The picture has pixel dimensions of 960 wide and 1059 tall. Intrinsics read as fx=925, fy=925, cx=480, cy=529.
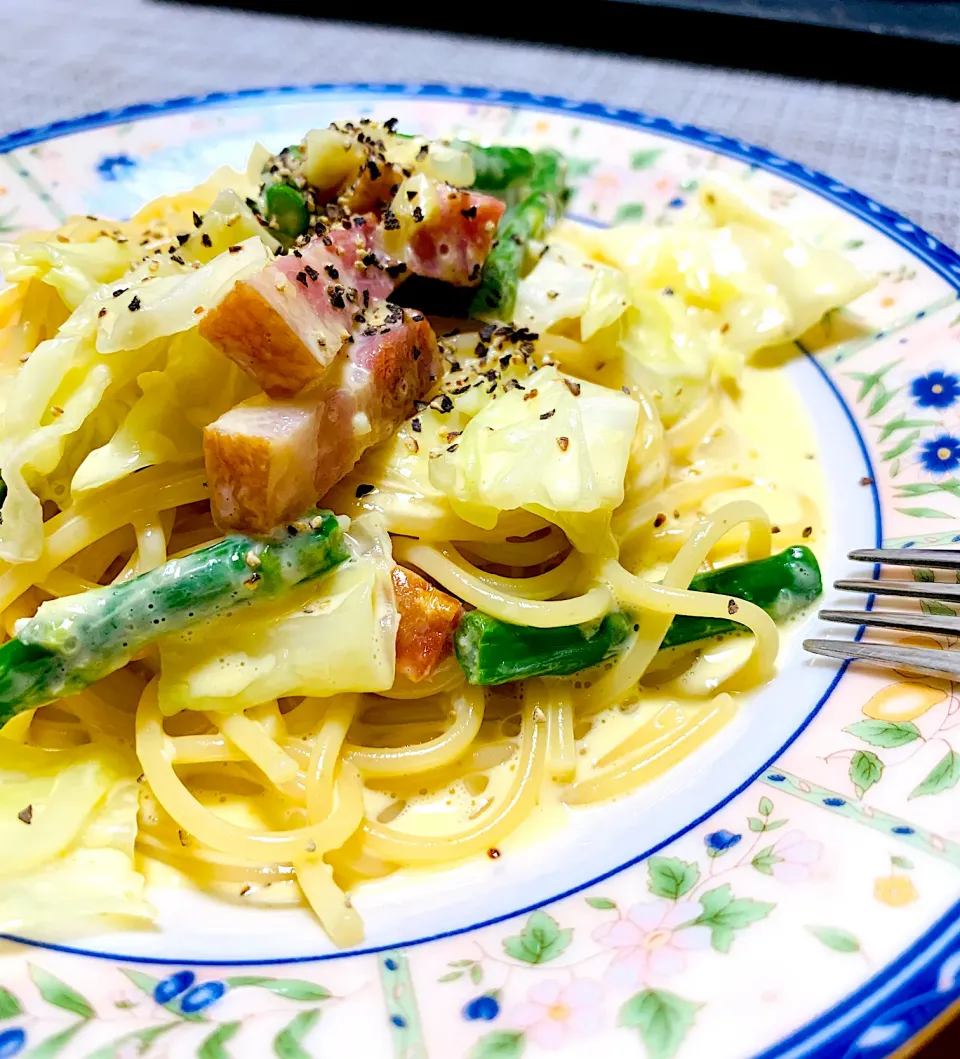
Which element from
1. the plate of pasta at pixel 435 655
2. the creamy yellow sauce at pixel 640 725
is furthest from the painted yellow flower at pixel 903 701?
the creamy yellow sauce at pixel 640 725

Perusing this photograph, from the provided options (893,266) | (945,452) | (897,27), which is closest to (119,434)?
(945,452)

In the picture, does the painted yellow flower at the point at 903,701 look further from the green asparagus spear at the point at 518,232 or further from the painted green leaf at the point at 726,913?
the green asparagus spear at the point at 518,232

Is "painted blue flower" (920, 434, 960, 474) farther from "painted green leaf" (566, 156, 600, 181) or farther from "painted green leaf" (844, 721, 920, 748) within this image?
"painted green leaf" (566, 156, 600, 181)

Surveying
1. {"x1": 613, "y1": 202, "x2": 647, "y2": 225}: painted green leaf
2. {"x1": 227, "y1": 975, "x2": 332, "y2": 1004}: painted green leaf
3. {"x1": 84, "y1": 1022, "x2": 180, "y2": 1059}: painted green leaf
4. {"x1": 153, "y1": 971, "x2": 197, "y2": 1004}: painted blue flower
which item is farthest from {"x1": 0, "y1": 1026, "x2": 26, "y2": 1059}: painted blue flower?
{"x1": 613, "y1": 202, "x2": 647, "y2": 225}: painted green leaf

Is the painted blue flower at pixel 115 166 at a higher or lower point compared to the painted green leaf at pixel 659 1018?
higher

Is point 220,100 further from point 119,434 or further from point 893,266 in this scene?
point 893,266

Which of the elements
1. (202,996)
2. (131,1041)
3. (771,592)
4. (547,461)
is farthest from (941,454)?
(131,1041)
